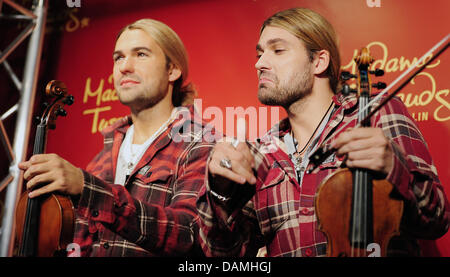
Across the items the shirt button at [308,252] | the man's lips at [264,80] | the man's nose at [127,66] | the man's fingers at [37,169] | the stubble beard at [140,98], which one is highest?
the man's nose at [127,66]

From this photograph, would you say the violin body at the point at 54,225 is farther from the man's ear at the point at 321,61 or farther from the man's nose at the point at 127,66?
the man's ear at the point at 321,61

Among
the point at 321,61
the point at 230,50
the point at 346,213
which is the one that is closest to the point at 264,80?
the point at 321,61

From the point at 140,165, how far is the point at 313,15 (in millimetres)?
1062

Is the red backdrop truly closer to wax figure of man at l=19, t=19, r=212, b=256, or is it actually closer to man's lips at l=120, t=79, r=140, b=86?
wax figure of man at l=19, t=19, r=212, b=256

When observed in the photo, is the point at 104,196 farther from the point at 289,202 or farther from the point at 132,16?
the point at 132,16

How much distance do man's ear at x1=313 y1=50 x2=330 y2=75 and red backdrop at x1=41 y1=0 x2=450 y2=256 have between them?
1.03 feet

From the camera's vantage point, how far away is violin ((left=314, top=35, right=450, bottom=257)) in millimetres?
1362

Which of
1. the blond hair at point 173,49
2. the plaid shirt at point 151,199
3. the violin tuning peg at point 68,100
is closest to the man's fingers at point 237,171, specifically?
the plaid shirt at point 151,199

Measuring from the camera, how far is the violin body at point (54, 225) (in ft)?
5.84

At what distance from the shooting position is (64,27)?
3.50 meters

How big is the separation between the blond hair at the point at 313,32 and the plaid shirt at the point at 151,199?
0.64m

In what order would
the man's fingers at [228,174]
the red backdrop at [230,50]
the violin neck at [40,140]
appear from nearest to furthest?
the man's fingers at [228,174], the violin neck at [40,140], the red backdrop at [230,50]

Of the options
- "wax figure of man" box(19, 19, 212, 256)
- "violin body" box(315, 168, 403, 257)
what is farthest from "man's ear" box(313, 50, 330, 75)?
→ "violin body" box(315, 168, 403, 257)

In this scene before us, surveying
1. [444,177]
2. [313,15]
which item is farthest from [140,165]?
[444,177]
